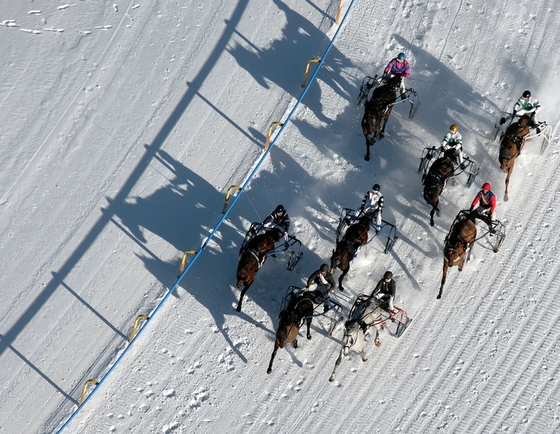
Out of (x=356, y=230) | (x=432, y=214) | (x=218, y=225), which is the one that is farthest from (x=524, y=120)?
(x=218, y=225)

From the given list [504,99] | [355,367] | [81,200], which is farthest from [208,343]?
[504,99]

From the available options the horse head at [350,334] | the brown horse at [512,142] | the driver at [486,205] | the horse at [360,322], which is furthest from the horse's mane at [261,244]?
the brown horse at [512,142]

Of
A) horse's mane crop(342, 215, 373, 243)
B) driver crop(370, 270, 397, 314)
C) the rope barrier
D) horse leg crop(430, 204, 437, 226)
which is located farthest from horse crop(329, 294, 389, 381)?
the rope barrier

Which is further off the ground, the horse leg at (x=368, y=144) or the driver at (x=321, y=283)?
the horse leg at (x=368, y=144)

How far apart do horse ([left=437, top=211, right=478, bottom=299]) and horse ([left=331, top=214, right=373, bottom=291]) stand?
188cm

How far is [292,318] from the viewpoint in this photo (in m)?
19.3

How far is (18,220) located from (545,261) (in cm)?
1297

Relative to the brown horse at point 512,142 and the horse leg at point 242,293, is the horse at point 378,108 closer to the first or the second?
the brown horse at point 512,142

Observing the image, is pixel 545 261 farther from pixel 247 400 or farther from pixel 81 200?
pixel 81 200

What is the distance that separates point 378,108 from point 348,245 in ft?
12.4

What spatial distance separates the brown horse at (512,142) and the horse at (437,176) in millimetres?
1254

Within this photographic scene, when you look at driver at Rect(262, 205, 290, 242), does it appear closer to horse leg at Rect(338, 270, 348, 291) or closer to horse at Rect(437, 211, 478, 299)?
horse leg at Rect(338, 270, 348, 291)

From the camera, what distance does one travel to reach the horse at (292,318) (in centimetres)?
1923

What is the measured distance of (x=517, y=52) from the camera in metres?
24.0
